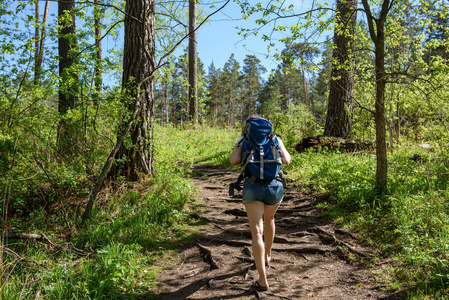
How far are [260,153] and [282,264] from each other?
1895 millimetres

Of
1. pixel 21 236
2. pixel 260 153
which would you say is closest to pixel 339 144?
pixel 260 153

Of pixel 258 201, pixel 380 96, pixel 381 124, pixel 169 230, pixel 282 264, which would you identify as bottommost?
pixel 282 264

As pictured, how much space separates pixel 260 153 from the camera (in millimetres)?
3219

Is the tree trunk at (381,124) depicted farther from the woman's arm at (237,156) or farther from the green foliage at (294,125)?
the green foliage at (294,125)

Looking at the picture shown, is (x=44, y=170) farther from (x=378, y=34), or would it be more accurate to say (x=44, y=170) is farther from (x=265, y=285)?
(x=378, y=34)

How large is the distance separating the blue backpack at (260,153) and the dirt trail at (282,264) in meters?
1.43

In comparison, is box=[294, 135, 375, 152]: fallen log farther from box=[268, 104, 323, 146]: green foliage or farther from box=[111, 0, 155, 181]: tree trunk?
box=[111, 0, 155, 181]: tree trunk

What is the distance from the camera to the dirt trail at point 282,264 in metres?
3.40

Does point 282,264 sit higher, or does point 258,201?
point 258,201

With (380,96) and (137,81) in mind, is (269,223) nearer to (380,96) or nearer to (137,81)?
(380,96)

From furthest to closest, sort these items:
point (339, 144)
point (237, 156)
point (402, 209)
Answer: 1. point (339, 144)
2. point (402, 209)
3. point (237, 156)

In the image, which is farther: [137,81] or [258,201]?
[137,81]

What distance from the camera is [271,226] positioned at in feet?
11.9

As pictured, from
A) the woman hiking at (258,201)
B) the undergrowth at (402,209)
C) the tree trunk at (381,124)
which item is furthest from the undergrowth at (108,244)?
the tree trunk at (381,124)
